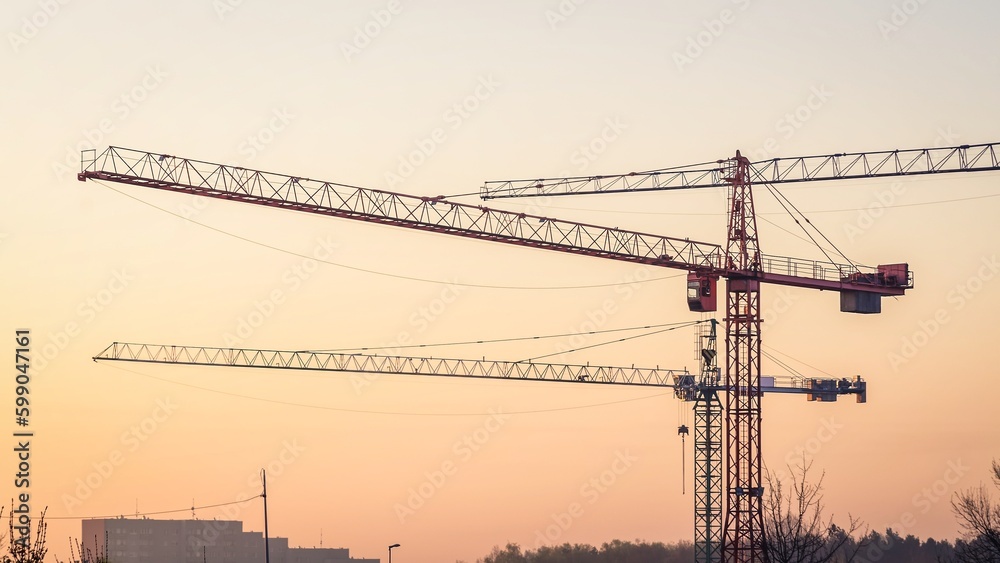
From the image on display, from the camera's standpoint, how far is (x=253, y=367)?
14150 cm

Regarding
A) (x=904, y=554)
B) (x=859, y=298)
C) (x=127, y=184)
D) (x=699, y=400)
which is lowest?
(x=904, y=554)

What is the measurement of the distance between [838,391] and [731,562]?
2935 centimetres

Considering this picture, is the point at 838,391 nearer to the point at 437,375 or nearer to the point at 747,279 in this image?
the point at 747,279

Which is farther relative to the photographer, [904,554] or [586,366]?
[904,554]

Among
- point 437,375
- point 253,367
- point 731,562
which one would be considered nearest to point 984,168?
point 731,562

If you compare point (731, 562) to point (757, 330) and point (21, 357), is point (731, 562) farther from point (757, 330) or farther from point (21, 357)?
point (21, 357)

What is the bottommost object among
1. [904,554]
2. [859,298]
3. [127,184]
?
[904,554]

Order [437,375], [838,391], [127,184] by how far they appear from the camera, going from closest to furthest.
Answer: [127,184], [838,391], [437,375]

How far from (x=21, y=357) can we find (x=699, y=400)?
6560 cm

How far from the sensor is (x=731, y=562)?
366 ft

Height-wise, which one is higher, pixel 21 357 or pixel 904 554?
pixel 21 357

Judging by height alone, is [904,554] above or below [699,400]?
below

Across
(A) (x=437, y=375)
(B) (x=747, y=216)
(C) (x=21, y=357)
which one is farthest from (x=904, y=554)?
(C) (x=21, y=357)

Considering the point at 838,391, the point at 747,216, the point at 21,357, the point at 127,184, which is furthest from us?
the point at 838,391
